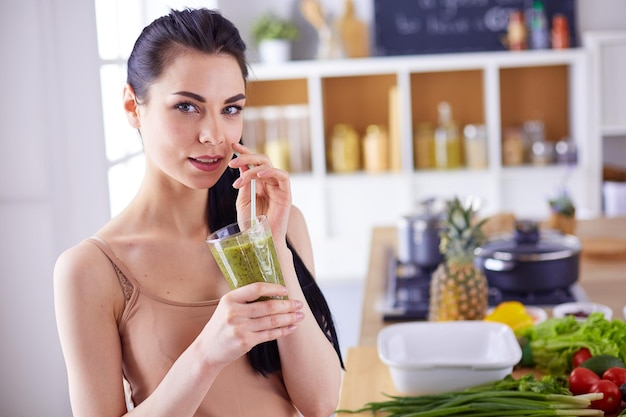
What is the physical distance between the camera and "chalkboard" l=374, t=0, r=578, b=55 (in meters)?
5.46

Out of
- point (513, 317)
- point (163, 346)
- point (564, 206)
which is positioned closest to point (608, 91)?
point (564, 206)

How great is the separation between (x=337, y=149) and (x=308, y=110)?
32 centimetres

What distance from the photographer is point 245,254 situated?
52.0 inches

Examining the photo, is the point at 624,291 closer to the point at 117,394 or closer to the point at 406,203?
the point at 117,394

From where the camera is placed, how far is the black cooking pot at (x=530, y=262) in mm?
2611

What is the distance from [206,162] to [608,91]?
441cm

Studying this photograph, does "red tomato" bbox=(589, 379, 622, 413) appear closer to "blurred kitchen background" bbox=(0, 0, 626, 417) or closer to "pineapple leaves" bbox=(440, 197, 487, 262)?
"pineapple leaves" bbox=(440, 197, 487, 262)

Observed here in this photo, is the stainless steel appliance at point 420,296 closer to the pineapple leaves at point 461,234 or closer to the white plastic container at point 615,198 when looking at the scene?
the pineapple leaves at point 461,234

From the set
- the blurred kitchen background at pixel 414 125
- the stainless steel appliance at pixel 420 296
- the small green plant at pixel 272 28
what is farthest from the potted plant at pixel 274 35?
A: the stainless steel appliance at pixel 420 296

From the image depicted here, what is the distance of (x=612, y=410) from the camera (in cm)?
170

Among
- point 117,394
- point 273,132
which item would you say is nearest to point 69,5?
point 117,394

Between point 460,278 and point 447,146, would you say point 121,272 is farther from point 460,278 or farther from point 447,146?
point 447,146

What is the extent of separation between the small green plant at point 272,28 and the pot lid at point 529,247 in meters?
2.97

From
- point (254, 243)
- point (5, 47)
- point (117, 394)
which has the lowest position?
point (117, 394)
